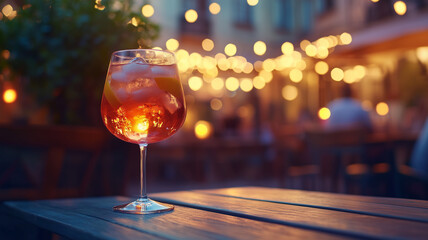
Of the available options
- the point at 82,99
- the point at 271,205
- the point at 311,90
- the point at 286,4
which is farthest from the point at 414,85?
the point at 271,205

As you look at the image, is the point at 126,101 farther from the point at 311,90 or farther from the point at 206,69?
the point at 311,90

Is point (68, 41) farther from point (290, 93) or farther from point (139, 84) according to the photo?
point (290, 93)

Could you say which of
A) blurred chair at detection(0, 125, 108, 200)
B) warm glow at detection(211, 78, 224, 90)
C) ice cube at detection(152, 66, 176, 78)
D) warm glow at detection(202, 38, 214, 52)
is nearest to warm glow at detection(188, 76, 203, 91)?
warm glow at detection(211, 78, 224, 90)

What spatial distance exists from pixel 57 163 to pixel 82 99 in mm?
765

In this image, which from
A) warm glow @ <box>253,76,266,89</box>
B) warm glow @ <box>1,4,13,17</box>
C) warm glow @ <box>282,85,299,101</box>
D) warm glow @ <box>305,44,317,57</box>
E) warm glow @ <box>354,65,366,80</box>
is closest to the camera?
warm glow @ <box>1,4,13,17</box>

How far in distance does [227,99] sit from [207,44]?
5.82 ft

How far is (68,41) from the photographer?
8.61 ft

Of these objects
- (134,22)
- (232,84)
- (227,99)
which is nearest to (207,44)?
(232,84)

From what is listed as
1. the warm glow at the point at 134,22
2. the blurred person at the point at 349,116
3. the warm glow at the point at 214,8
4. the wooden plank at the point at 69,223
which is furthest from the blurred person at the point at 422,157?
the warm glow at the point at 214,8

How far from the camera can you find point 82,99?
110 inches

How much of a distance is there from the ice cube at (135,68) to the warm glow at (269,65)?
33.6 feet

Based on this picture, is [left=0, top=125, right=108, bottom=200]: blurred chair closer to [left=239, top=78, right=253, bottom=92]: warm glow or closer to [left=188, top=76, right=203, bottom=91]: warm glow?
[left=188, top=76, right=203, bottom=91]: warm glow

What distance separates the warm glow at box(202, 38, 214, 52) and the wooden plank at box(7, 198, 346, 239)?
1348 centimetres

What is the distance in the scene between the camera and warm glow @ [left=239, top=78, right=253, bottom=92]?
46.9 ft
